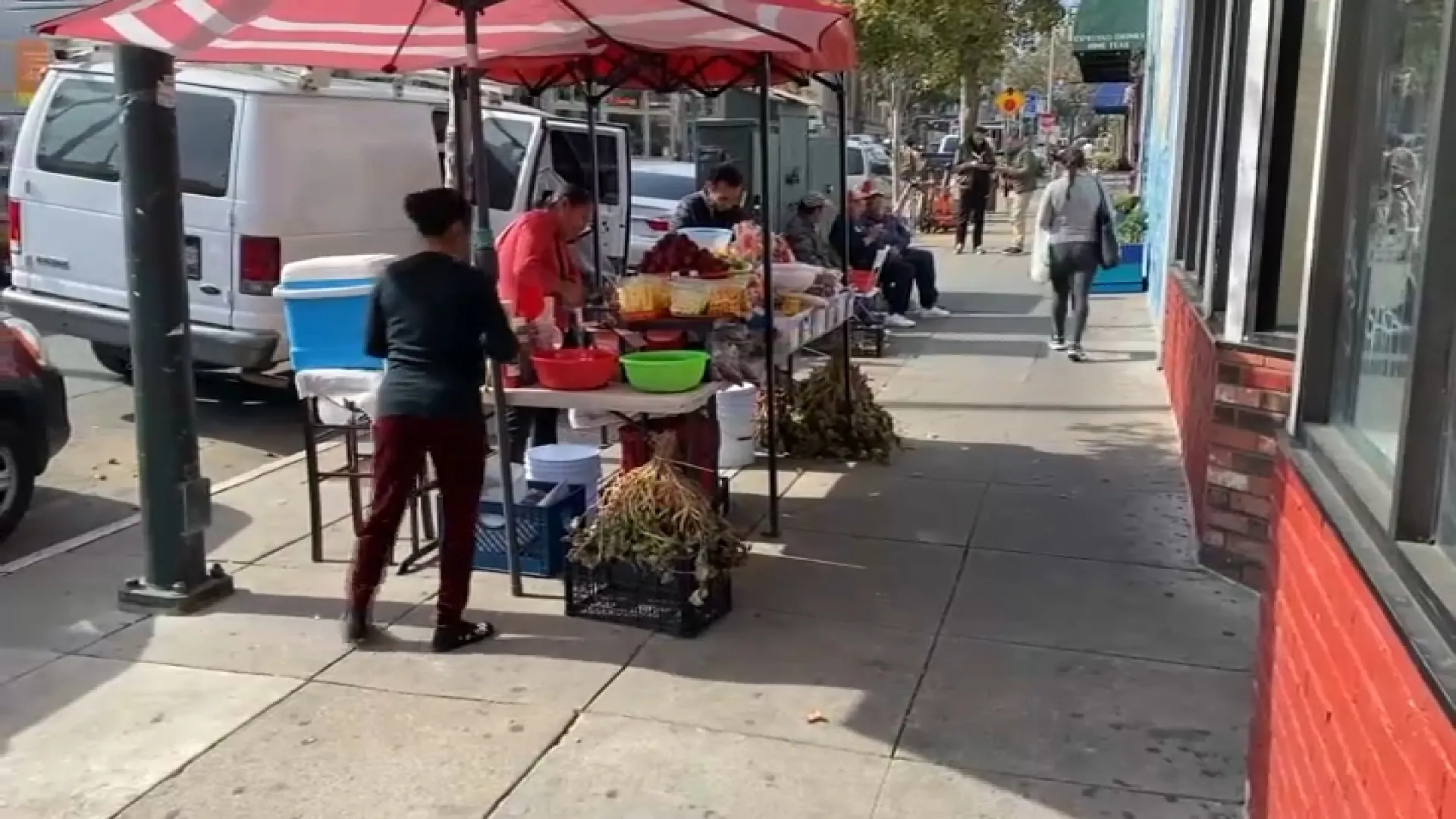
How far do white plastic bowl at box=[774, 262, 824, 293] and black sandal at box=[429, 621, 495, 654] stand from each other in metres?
2.60

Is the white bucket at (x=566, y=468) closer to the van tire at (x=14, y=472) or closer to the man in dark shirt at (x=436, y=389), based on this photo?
the man in dark shirt at (x=436, y=389)

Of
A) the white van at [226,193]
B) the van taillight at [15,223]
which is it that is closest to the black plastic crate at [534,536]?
the white van at [226,193]

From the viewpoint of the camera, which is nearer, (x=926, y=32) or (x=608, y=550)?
(x=608, y=550)

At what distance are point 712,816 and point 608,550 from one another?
1533mm

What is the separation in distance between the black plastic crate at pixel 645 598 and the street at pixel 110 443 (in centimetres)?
279

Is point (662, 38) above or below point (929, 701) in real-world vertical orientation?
above

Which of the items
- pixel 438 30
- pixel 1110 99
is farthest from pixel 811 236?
pixel 1110 99

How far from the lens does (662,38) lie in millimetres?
5934

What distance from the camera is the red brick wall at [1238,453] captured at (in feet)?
17.7

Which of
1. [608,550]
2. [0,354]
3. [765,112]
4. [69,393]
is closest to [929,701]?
[608,550]

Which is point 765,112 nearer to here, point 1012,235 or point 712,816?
point 712,816

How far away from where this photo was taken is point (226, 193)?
827cm

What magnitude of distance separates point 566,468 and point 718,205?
267 cm

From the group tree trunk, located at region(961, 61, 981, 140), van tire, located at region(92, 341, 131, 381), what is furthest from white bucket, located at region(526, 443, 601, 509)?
tree trunk, located at region(961, 61, 981, 140)
